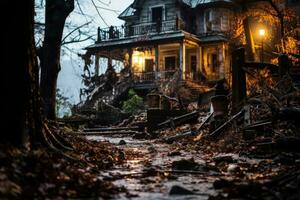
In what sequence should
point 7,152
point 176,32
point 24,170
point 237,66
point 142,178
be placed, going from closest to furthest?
point 24,170 → point 7,152 → point 142,178 → point 237,66 → point 176,32

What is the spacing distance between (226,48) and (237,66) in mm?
23614

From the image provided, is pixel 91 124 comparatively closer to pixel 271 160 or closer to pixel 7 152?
pixel 271 160

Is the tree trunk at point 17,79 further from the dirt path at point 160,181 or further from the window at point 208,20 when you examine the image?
the window at point 208,20

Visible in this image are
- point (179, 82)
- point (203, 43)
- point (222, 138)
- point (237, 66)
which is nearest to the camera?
point (222, 138)

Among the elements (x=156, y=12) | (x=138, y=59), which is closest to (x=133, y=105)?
(x=138, y=59)

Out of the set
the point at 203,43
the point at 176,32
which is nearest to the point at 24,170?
the point at 176,32

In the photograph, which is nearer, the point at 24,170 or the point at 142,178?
the point at 24,170

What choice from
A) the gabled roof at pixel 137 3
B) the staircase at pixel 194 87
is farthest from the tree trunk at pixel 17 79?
the gabled roof at pixel 137 3

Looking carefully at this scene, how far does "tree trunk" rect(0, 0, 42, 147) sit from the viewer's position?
5.38 m

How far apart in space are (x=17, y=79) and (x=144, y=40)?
94.8 feet

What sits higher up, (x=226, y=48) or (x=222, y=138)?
(x=226, y=48)

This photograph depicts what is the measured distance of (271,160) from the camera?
25.4ft

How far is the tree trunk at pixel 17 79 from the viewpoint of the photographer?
5379mm

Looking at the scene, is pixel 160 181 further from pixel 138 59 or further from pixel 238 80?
pixel 138 59
